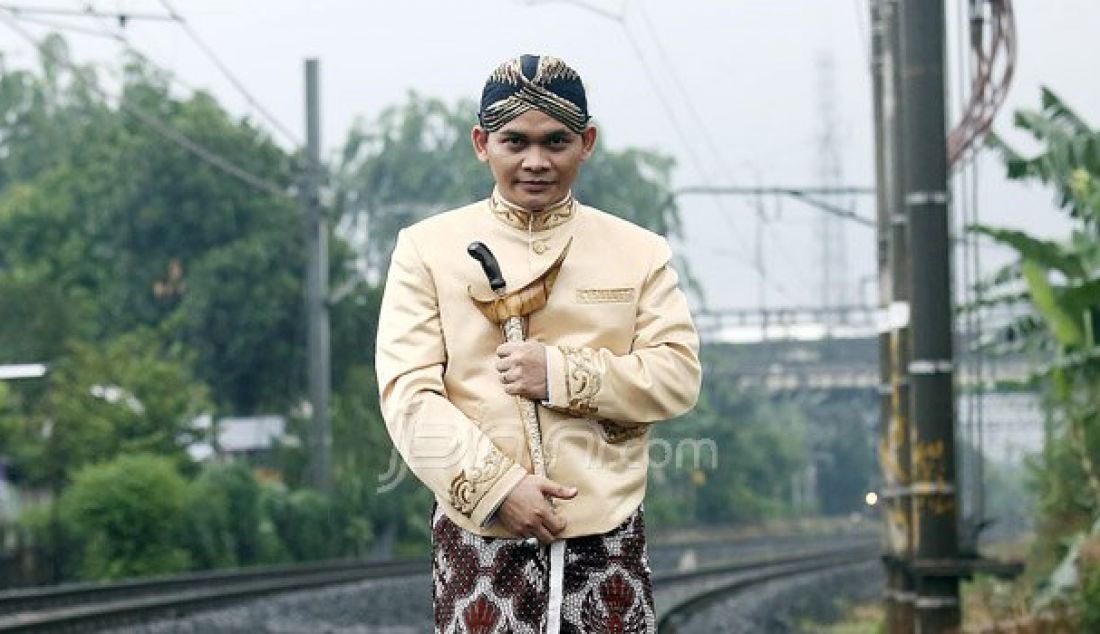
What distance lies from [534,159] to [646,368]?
0.41 meters

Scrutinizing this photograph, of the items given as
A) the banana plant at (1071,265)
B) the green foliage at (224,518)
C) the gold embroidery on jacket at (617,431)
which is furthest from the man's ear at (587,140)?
the green foliage at (224,518)

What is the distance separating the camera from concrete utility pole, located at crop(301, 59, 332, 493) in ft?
124

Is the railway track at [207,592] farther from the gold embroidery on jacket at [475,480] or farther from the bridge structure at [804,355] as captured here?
the bridge structure at [804,355]

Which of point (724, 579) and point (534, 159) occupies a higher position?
point (534, 159)

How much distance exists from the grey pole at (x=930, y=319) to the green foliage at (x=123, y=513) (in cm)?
1894

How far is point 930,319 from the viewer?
458 inches

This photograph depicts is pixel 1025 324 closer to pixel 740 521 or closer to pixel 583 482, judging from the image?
pixel 583 482

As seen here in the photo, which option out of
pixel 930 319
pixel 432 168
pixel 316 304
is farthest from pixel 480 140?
pixel 432 168

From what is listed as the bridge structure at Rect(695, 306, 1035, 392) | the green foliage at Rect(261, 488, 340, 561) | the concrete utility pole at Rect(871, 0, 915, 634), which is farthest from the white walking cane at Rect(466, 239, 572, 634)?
the bridge structure at Rect(695, 306, 1035, 392)

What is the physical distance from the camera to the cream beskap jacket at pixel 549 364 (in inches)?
158

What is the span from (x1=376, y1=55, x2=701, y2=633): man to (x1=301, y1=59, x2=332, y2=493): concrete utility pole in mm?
33731

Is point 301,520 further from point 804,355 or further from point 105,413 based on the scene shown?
point 804,355

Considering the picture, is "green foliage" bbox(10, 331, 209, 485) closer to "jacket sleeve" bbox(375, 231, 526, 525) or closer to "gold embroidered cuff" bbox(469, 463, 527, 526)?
"jacket sleeve" bbox(375, 231, 526, 525)

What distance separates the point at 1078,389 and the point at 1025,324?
3626mm
